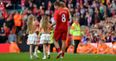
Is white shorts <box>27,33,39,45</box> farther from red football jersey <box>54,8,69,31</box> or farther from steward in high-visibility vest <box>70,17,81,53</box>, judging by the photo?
steward in high-visibility vest <box>70,17,81,53</box>

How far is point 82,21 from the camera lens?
3681 centimetres

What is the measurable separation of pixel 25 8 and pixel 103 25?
6.86 m

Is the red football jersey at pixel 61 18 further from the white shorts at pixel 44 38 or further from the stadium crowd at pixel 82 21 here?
the stadium crowd at pixel 82 21

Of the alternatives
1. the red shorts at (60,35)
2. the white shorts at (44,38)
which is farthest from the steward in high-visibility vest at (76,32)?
the red shorts at (60,35)

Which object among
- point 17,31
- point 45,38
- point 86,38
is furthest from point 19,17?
point 45,38

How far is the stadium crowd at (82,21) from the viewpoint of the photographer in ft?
109

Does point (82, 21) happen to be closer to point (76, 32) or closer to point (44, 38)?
point (76, 32)

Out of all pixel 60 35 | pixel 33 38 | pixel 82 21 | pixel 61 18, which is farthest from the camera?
pixel 82 21

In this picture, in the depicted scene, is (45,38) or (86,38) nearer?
(45,38)

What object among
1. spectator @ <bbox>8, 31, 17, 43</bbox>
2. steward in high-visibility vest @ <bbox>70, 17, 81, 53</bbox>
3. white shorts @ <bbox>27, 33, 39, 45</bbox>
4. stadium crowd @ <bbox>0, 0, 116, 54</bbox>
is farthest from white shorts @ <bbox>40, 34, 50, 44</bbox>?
spectator @ <bbox>8, 31, 17, 43</bbox>

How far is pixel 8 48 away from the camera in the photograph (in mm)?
34531

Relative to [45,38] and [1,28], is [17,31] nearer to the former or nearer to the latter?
[1,28]

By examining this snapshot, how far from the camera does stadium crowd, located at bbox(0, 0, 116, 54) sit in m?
Result: 33.1

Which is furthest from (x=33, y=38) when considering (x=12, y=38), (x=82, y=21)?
(x=82, y=21)
